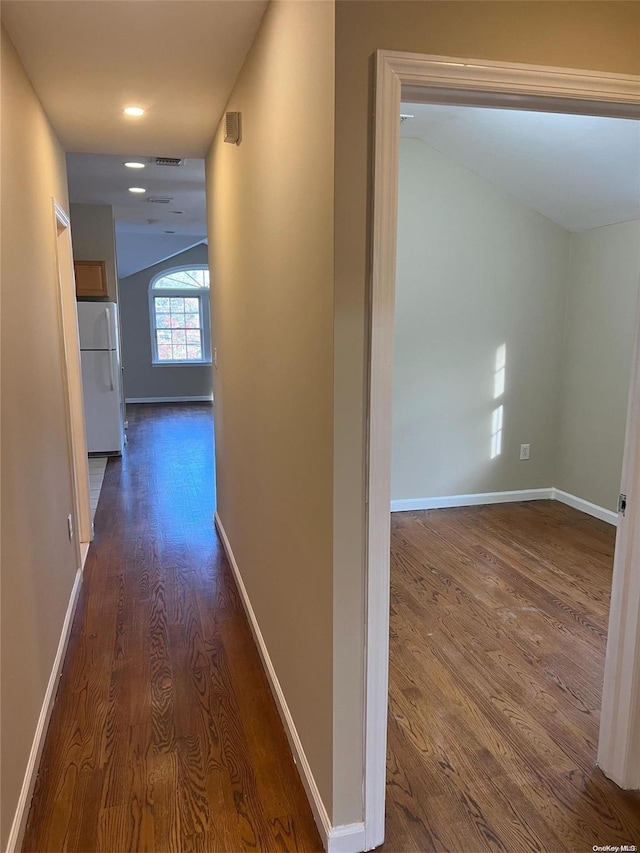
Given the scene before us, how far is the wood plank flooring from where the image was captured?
175 centimetres

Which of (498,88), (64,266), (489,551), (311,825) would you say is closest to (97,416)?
(64,266)

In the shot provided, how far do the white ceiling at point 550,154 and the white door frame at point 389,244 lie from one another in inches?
66.3

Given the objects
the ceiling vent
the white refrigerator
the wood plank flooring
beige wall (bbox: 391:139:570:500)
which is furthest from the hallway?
the white refrigerator

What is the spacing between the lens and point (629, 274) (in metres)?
3.91

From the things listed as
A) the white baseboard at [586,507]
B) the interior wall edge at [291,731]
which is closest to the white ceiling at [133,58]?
the interior wall edge at [291,731]

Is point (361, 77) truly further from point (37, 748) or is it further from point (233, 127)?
point (37, 748)

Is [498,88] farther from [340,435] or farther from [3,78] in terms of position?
[3,78]

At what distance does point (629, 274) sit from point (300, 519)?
10.6 ft

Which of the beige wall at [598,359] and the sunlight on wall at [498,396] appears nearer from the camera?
the beige wall at [598,359]

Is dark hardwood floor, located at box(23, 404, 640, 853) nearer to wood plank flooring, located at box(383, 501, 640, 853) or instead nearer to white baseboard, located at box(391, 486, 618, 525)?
wood plank flooring, located at box(383, 501, 640, 853)

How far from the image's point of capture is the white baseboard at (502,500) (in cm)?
445

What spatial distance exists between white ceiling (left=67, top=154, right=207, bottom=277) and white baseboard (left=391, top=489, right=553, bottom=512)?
2.91 metres

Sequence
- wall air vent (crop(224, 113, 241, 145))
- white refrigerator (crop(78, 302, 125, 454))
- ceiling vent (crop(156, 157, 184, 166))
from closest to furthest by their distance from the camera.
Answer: wall air vent (crop(224, 113, 241, 145)), ceiling vent (crop(156, 157, 184, 166)), white refrigerator (crop(78, 302, 125, 454))

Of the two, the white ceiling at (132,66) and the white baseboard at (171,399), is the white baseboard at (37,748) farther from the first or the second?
the white baseboard at (171,399)
